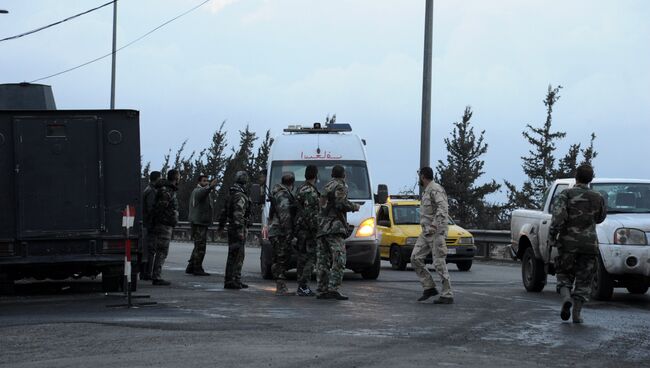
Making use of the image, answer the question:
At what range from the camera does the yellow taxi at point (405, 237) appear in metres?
24.5

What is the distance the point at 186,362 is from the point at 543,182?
57.2 meters


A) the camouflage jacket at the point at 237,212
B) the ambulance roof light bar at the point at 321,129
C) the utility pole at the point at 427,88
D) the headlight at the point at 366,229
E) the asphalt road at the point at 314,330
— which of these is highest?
the utility pole at the point at 427,88

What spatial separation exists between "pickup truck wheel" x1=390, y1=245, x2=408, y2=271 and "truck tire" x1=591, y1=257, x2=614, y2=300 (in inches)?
371

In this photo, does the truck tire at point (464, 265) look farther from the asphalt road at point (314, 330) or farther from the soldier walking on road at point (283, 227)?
the soldier walking on road at point (283, 227)

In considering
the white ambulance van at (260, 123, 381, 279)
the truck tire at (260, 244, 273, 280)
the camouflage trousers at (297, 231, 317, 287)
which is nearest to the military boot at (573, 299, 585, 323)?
the camouflage trousers at (297, 231, 317, 287)

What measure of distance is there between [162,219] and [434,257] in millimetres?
5493

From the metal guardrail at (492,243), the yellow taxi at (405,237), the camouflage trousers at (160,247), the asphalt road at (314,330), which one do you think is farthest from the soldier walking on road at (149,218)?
the metal guardrail at (492,243)

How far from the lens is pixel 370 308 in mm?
13875

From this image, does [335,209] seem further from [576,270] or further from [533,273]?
[576,270]

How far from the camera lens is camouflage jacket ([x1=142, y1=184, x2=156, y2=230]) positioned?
59.6ft

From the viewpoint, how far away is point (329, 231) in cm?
1530

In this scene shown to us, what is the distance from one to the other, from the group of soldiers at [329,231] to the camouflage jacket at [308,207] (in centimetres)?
1

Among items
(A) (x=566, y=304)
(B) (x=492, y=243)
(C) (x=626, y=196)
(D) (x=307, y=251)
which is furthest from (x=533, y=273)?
(B) (x=492, y=243)

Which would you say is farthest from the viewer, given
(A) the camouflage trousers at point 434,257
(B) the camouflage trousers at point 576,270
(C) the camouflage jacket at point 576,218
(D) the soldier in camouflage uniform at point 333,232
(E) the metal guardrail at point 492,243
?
(E) the metal guardrail at point 492,243
